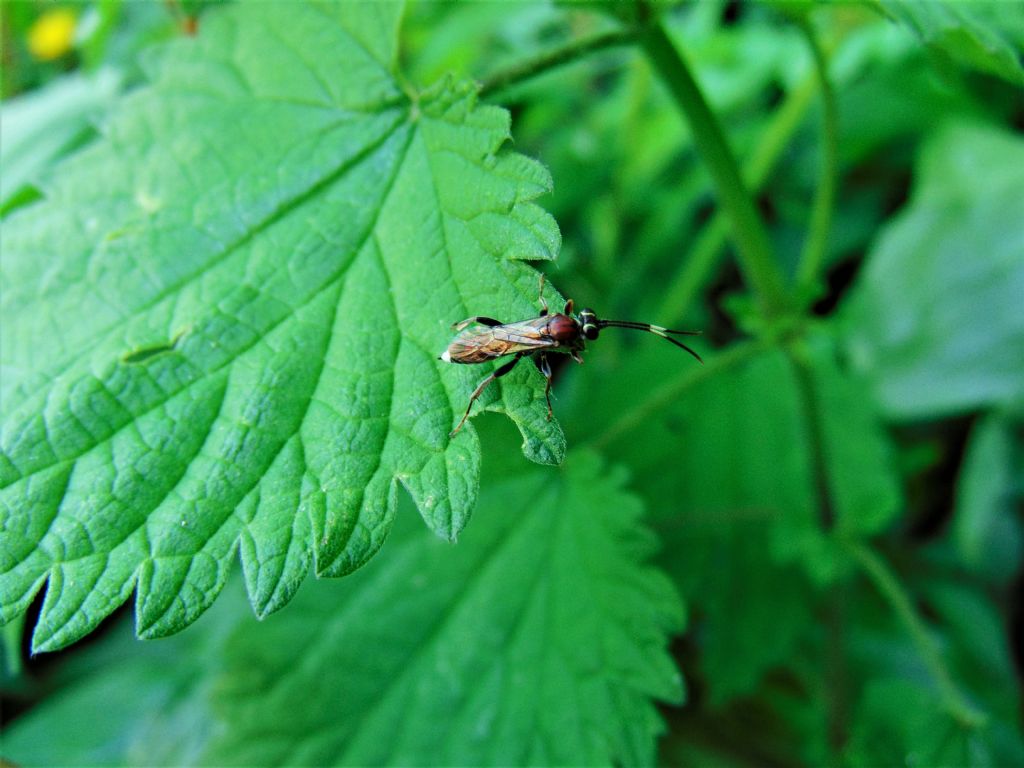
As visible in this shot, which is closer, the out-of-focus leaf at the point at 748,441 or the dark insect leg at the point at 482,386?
the dark insect leg at the point at 482,386

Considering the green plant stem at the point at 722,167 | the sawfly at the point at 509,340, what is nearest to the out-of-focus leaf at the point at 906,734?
the green plant stem at the point at 722,167

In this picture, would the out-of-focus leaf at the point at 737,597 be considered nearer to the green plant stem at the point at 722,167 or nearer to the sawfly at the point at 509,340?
the green plant stem at the point at 722,167

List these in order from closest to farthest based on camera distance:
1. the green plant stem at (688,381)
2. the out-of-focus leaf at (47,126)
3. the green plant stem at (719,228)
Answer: the green plant stem at (688,381)
the out-of-focus leaf at (47,126)
the green plant stem at (719,228)

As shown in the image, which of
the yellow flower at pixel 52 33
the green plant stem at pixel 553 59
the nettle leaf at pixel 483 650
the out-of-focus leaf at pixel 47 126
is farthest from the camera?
the yellow flower at pixel 52 33

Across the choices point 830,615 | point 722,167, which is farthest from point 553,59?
point 830,615

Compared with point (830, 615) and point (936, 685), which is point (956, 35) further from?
point (936, 685)

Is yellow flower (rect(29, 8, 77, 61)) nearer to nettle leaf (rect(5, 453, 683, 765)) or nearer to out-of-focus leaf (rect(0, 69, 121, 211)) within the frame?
out-of-focus leaf (rect(0, 69, 121, 211))

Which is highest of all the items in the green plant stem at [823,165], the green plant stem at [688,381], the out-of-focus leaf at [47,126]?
the out-of-focus leaf at [47,126]
